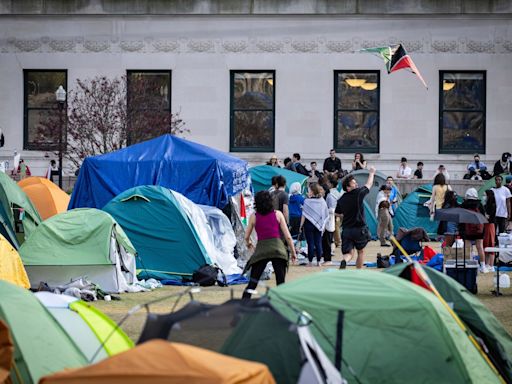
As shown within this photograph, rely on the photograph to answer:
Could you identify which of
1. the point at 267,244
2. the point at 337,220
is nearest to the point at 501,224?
the point at 337,220

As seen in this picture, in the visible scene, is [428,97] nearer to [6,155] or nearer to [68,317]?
[6,155]

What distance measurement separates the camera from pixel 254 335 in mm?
9719

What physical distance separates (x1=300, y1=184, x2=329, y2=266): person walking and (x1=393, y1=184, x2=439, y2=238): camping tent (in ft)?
28.9

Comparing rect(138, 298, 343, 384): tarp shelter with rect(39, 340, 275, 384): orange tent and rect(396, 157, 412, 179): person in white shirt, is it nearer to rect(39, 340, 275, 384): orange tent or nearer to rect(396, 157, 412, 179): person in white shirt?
rect(39, 340, 275, 384): orange tent

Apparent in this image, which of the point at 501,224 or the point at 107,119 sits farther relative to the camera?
the point at 107,119

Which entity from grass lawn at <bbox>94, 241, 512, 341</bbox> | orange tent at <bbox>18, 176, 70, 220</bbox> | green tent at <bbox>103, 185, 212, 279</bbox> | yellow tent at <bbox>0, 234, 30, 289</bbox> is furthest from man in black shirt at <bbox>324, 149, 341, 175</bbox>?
yellow tent at <bbox>0, 234, 30, 289</bbox>

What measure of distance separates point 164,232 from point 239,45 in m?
22.5

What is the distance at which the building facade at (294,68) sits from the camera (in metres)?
42.3

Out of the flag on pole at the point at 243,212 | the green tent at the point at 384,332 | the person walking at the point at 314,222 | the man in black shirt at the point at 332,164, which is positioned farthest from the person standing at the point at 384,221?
the green tent at the point at 384,332

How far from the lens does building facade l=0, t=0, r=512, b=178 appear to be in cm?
4228

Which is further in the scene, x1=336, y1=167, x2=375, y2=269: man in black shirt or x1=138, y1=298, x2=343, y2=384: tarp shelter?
x1=336, y1=167, x2=375, y2=269: man in black shirt

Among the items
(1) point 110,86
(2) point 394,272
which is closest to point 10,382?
(2) point 394,272

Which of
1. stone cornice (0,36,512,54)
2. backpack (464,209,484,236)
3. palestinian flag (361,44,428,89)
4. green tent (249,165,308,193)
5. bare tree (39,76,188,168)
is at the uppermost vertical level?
stone cornice (0,36,512,54)

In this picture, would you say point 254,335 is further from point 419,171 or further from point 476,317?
Result: point 419,171
